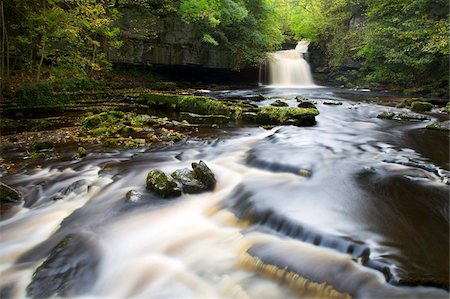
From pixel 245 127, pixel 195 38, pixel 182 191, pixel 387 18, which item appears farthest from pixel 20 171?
pixel 387 18

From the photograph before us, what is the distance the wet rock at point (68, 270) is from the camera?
2.74 metres

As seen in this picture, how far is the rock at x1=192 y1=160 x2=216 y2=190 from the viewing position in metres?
4.72

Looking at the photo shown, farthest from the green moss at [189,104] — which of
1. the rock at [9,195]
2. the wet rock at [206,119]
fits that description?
the rock at [9,195]

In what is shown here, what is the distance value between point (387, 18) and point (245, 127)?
14.7 m

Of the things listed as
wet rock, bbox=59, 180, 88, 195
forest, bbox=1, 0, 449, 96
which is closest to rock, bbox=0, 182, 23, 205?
wet rock, bbox=59, 180, 88, 195

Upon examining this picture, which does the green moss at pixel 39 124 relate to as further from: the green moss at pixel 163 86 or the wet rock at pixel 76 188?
the green moss at pixel 163 86

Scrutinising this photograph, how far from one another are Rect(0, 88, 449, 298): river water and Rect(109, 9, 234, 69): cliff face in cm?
1260

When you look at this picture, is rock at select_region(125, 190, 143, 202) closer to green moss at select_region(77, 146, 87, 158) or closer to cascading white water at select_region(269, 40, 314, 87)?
green moss at select_region(77, 146, 87, 158)

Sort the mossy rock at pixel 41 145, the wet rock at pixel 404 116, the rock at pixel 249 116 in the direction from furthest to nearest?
the wet rock at pixel 404 116 < the rock at pixel 249 116 < the mossy rock at pixel 41 145

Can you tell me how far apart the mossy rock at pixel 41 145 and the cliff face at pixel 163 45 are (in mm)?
11555

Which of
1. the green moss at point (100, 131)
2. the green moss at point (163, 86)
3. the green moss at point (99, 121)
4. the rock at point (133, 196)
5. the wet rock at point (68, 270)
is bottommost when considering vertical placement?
the wet rock at point (68, 270)

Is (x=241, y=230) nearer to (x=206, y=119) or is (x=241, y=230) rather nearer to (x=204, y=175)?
(x=204, y=175)

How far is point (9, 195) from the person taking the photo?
4238 mm

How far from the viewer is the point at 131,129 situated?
309 inches
